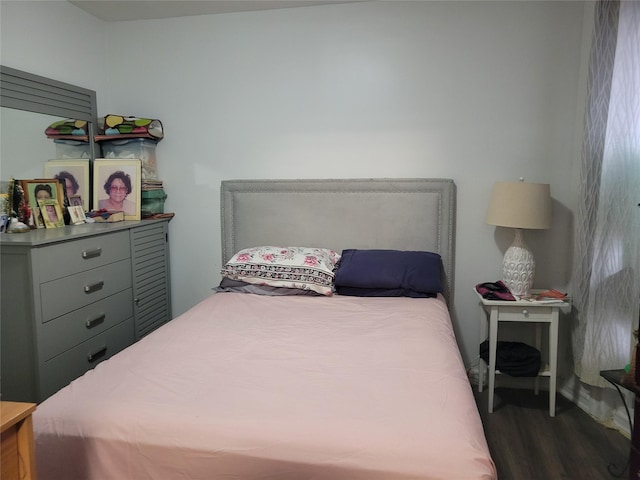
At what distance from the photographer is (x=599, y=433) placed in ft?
7.81

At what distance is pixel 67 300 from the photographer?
2396 mm

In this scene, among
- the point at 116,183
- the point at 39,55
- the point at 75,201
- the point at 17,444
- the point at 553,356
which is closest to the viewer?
the point at 17,444

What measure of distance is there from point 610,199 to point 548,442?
1240mm

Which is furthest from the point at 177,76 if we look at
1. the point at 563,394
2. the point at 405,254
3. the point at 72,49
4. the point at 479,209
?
the point at 563,394

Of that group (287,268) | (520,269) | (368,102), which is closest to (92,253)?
(287,268)

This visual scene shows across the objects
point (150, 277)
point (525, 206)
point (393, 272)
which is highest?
point (525, 206)

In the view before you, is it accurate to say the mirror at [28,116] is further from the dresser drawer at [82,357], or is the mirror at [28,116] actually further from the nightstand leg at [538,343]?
the nightstand leg at [538,343]

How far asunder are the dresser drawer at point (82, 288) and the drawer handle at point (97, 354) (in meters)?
0.29

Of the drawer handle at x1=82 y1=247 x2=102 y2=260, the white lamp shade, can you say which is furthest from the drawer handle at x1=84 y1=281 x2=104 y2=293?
the white lamp shade

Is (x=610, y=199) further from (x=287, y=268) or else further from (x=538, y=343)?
(x=287, y=268)

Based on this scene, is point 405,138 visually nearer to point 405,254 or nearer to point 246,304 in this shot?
point 405,254

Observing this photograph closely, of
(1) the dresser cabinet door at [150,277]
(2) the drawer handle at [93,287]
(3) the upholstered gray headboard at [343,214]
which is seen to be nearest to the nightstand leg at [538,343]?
(3) the upholstered gray headboard at [343,214]

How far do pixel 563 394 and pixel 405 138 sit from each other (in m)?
1.83

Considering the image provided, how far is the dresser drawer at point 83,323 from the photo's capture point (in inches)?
90.1
